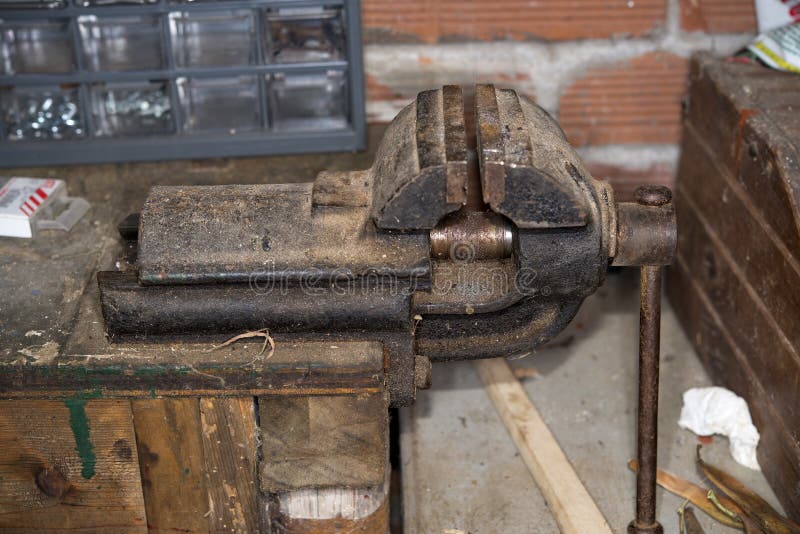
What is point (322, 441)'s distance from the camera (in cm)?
177

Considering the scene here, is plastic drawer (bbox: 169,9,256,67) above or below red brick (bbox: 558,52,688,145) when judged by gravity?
above

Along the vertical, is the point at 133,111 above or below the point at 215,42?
below

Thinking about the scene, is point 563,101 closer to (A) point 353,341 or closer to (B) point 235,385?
(A) point 353,341

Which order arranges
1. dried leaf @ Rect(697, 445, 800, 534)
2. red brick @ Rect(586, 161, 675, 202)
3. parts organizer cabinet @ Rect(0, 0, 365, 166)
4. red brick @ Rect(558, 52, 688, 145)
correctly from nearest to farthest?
dried leaf @ Rect(697, 445, 800, 534) < parts organizer cabinet @ Rect(0, 0, 365, 166) < red brick @ Rect(558, 52, 688, 145) < red brick @ Rect(586, 161, 675, 202)

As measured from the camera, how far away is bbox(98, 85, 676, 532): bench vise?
1677 millimetres

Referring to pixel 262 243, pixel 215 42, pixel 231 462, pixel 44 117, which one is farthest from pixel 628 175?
pixel 44 117

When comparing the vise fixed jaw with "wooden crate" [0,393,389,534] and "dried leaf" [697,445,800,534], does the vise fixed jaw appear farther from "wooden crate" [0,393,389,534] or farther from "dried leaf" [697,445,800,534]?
"dried leaf" [697,445,800,534]

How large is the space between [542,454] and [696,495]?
12.6 inches

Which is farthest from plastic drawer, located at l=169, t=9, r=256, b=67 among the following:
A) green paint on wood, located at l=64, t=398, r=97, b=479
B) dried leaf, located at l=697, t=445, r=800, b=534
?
dried leaf, located at l=697, t=445, r=800, b=534

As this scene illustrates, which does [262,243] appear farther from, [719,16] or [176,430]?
[719,16]

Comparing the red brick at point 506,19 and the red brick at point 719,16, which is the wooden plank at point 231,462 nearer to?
the red brick at point 506,19

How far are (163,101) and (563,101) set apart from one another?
39.0 inches

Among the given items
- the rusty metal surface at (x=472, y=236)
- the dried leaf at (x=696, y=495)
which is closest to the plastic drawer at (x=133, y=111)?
the rusty metal surface at (x=472, y=236)

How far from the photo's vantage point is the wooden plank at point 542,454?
1.98 m
